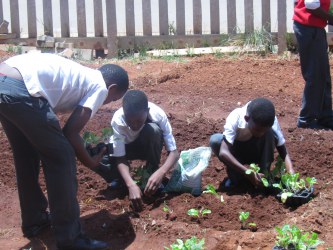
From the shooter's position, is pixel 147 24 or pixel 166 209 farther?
pixel 147 24

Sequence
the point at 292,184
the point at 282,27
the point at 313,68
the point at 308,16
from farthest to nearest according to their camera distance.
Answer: the point at 282,27
the point at 313,68
the point at 308,16
the point at 292,184

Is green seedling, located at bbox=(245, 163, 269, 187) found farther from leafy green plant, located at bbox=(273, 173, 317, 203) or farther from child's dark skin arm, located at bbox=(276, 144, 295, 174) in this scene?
child's dark skin arm, located at bbox=(276, 144, 295, 174)

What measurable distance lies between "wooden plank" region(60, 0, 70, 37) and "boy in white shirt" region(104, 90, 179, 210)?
5638mm

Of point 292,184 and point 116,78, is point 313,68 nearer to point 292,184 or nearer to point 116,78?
point 292,184

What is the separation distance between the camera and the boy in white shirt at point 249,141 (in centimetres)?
525

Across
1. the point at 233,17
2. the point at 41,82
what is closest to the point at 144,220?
the point at 41,82

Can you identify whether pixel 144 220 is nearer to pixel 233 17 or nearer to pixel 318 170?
pixel 318 170

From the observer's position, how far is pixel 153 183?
5223 mm

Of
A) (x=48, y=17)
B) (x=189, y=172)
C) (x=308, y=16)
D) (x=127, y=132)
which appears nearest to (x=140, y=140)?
(x=127, y=132)

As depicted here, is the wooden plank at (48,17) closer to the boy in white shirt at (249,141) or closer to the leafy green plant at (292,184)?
the boy in white shirt at (249,141)

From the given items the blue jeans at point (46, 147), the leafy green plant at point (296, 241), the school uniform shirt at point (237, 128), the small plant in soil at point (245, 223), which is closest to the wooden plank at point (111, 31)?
the school uniform shirt at point (237, 128)

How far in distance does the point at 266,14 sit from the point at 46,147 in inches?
272

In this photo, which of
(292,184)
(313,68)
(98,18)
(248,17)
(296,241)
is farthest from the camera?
(98,18)

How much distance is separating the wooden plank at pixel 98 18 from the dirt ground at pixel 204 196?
2.05 meters
